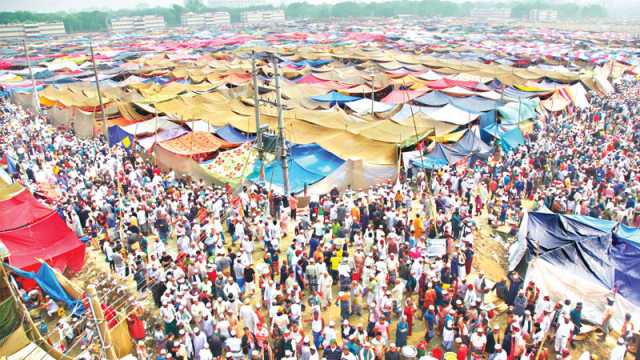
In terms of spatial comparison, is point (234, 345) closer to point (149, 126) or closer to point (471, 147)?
point (471, 147)

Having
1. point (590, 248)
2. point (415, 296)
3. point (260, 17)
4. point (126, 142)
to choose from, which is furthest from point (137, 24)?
point (590, 248)

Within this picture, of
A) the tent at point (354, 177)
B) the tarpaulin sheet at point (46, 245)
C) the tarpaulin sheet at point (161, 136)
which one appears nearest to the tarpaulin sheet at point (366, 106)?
the tent at point (354, 177)

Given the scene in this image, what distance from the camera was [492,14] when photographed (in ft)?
592

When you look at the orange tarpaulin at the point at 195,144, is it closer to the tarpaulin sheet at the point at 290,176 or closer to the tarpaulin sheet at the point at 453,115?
the tarpaulin sheet at the point at 290,176

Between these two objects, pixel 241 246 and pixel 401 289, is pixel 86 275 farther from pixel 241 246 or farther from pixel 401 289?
pixel 401 289

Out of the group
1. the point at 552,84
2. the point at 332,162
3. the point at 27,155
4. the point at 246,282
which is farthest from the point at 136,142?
the point at 552,84

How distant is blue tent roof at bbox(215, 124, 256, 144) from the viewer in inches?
802

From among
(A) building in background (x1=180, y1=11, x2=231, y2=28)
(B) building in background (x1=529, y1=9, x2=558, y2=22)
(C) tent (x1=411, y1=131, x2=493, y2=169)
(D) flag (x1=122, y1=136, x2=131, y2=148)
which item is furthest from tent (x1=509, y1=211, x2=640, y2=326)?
(B) building in background (x1=529, y1=9, x2=558, y2=22)

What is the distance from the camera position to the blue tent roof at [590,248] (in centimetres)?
1009

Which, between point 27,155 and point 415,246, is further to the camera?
point 27,155

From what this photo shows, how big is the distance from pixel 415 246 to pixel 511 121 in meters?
14.1

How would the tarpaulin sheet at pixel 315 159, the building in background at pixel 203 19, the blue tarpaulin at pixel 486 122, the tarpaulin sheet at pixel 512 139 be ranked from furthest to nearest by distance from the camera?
the building in background at pixel 203 19 < the blue tarpaulin at pixel 486 122 < the tarpaulin sheet at pixel 512 139 < the tarpaulin sheet at pixel 315 159

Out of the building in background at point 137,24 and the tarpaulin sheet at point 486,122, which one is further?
the building in background at point 137,24

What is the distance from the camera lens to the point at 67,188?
16.8 m
